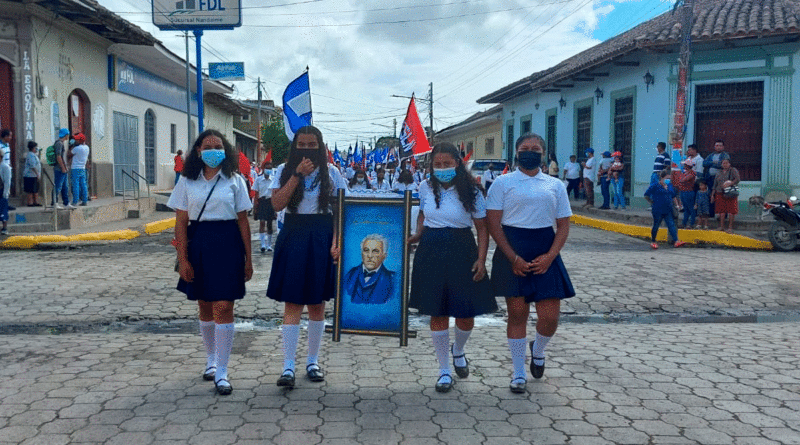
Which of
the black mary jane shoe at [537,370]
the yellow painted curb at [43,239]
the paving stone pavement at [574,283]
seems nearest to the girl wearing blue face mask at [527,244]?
the black mary jane shoe at [537,370]

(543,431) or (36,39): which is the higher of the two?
(36,39)

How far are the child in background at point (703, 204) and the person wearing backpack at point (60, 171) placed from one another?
42.1 ft

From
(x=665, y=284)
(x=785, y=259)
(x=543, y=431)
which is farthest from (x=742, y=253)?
(x=543, y=431)

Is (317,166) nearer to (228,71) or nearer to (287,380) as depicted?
(287,380)

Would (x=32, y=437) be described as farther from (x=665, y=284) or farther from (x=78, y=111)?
(x=78, y=111)

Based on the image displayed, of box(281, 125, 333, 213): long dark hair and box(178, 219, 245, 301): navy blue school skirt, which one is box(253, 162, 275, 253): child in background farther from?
box(178, 219, 245, 301): navy blue school skirt

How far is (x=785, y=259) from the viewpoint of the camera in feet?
37.0

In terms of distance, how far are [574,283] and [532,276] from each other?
4575 millimetres

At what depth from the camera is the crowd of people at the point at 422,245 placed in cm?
450

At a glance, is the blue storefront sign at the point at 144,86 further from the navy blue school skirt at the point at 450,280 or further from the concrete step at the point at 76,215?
the navy blue school skirt at the point at 450,280

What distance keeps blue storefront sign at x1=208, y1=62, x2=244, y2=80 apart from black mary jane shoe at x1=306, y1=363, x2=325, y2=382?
1759cm

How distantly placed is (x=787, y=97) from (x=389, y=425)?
50.3ft

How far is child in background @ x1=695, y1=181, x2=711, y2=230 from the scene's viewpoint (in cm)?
1434

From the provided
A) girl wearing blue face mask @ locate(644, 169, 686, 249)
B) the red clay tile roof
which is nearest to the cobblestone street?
girl wearing blue face mask @ locate(644, 169, 686, 249)
